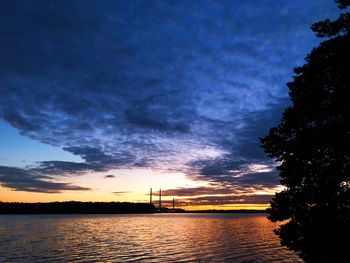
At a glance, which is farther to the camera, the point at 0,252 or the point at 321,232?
the point at 0,252

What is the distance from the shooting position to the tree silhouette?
15.8 meters

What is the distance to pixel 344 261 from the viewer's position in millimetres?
14797

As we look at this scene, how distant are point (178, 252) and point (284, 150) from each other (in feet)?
124

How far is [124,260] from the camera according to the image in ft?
143

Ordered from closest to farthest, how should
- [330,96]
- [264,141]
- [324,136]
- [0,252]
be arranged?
1. [324,136]
2. [330,96]
3. [264,141]
4. [0,252]

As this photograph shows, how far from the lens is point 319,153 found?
1702cm

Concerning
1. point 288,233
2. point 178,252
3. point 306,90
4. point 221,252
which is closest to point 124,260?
point 178,252

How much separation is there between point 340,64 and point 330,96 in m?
1.60

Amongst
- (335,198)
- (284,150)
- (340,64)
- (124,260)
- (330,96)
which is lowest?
(124,260)

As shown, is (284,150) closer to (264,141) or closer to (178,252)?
(264,141)

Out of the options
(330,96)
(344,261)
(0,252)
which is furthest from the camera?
(0,252)

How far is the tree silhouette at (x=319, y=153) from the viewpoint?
15758 mm

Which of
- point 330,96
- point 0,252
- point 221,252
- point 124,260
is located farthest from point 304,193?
point 0,252

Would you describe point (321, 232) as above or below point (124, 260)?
above
